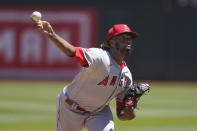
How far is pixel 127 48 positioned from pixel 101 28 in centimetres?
1440

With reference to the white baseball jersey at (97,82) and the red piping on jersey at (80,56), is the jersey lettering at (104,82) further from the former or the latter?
the red piping on jersey at (80,56)

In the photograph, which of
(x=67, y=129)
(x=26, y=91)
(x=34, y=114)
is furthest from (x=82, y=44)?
(x=67, y=129)

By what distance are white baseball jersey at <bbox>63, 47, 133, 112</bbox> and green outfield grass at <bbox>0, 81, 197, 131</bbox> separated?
3.78m

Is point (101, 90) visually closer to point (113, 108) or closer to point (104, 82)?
point (104, 82)

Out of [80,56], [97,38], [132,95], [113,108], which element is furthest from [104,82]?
[97,38]

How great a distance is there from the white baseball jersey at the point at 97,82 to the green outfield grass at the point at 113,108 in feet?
12.4

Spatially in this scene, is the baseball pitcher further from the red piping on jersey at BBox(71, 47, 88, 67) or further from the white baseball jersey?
the red piping on jersey at BBox(71, 47, 88, 67)

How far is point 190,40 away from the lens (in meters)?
19.3

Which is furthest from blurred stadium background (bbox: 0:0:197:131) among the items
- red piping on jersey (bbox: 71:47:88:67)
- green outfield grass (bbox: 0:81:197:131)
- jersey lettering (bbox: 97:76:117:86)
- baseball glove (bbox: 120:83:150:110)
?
red piping on jersey (bbox: 71:47:88:67)

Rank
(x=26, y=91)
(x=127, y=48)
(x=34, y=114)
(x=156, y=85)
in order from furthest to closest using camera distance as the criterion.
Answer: (x=156, y=85) < (x=26, y=91) < (x=34, y=114) < (x=127, y=48)

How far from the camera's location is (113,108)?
41.4 ft

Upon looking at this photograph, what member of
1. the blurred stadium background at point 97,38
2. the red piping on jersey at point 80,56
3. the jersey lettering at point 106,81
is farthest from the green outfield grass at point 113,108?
the red piping on jersey at point 80,56

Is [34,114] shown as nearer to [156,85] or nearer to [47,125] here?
[47,125]

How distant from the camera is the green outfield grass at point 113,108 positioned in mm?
9828
